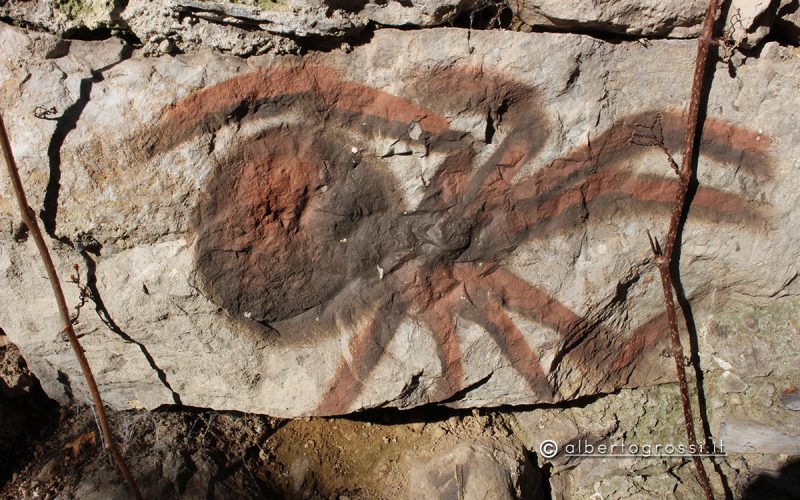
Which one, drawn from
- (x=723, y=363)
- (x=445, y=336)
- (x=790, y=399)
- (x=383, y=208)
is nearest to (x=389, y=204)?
(x=383, y=208)

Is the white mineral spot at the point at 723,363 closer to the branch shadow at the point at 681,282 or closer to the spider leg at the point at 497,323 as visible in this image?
the branch shadow at the point at 681,282

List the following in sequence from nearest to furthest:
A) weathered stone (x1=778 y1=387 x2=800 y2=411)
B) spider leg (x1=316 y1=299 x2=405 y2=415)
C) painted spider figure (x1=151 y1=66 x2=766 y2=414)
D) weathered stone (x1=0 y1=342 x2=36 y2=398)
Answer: painted spider figure (x1=151 y1=66 x2=766 y2=414), spider leg (x1=316 y1=299 x2=405 y2=415), weathered stone (x1=778 y1=387 x2=800 y2=411), weathered stone (x1=0 y1=342 x2=36 y2=398)

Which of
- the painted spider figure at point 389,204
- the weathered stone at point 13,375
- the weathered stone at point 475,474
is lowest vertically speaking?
the weathered stone at point 475,474

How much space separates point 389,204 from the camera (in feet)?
6.21

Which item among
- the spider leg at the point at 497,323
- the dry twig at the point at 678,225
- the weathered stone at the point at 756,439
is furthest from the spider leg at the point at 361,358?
the weathered stone at the point at 756,439

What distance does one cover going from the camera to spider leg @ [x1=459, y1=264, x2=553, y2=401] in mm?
1956

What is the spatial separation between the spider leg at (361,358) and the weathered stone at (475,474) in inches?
17.0

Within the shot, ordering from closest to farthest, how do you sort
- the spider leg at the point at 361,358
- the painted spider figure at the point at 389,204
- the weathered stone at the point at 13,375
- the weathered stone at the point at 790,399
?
the painted spider figure at the point at 389,204
the spider leg at the point at 361,358
the weathered stone at the point at 790,399
the weathered stone at the point at 13,375

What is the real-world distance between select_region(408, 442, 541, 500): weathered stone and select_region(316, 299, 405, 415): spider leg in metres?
0.43

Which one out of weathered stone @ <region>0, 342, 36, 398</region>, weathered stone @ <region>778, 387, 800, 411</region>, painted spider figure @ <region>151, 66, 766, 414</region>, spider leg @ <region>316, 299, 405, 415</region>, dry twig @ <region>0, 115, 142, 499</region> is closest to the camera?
dry twig @ <region>0, 115, 142, 499</region>

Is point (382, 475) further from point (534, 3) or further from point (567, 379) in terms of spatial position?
point (534, 3)

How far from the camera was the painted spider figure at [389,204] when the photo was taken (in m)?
1.79

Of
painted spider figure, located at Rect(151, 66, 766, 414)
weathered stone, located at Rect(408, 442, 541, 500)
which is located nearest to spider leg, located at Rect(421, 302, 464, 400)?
painted spider figure, located at Rect(151, 66, 766, 414)

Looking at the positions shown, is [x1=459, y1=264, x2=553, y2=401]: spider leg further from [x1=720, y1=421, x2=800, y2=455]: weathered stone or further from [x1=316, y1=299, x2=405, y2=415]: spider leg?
[x1=720, y1=421, x2=800, y2=455]: weathered stone
